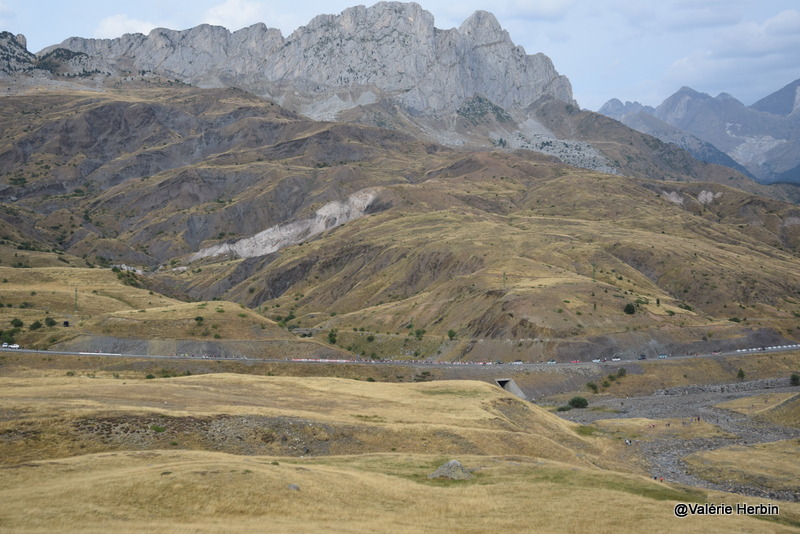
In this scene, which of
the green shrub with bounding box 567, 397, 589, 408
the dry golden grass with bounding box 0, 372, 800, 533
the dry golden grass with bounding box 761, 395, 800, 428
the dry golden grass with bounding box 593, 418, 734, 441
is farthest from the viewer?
the green shrub with bounding box 567, 397, 589, 408

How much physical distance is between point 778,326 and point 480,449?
114 m

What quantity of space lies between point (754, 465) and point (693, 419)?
28439mm

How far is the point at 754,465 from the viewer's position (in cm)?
6844

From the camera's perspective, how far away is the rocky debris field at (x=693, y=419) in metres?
67.5

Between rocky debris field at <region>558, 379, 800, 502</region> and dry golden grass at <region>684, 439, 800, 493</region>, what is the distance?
1.41 metres

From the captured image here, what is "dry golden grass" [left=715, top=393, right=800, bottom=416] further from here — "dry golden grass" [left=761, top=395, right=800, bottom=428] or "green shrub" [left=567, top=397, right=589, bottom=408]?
"green shrub" [left=567, top=397, right=589, bottom=408]

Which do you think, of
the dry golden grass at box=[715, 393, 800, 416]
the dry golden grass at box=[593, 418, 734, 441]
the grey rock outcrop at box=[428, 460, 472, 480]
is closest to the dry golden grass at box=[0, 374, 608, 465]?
the dry golden grass at box=[593, 418, 734, 441]

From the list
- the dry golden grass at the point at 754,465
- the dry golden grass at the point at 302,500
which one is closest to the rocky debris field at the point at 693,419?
the dry golden grass at the point at 754,465

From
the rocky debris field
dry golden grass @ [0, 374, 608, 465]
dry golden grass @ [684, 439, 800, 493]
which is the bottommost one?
the rocky debris field

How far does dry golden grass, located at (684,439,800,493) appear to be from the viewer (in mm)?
63125

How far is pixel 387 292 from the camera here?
194125 mm

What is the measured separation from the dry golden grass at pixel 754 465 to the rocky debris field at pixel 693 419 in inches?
55.5

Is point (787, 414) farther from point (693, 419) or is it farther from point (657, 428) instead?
point (657, 428)

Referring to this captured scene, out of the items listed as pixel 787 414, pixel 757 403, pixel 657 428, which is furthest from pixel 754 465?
pixel 757 403
